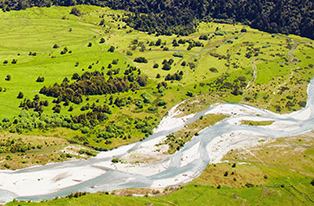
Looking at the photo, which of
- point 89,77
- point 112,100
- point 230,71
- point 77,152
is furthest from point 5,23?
point 230,71

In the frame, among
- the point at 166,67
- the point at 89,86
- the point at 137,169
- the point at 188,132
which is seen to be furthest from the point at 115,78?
the point at 137,169

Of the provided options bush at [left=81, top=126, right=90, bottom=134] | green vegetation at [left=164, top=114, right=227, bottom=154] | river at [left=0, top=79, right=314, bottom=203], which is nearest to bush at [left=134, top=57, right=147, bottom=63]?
river at [left=0, top=79, right=314, bottom=203]

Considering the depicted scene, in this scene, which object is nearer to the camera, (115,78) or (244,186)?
(244,186)

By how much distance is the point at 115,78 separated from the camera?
13762cm

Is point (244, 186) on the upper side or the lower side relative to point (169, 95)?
lower

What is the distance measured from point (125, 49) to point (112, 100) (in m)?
70.4

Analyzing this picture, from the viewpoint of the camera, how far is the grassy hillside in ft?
339

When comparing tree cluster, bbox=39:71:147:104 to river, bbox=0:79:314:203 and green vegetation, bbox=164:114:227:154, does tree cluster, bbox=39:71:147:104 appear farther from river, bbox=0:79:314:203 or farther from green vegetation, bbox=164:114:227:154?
green vegetation, bbox=164:114:227:154

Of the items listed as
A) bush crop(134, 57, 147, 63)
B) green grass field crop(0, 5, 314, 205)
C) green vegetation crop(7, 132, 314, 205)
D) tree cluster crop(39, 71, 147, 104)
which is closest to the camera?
green vegetation crop(7, 132, 314, 205)

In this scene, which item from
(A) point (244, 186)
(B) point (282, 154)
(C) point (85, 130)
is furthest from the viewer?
(B) point (282, 154)

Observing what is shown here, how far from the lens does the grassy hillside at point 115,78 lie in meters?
103

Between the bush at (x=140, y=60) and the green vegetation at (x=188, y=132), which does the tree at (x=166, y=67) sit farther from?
the green vegetation at (x=188, y=132)

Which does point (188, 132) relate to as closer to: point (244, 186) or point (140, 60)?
point (244, 186)

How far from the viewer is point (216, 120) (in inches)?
4825
